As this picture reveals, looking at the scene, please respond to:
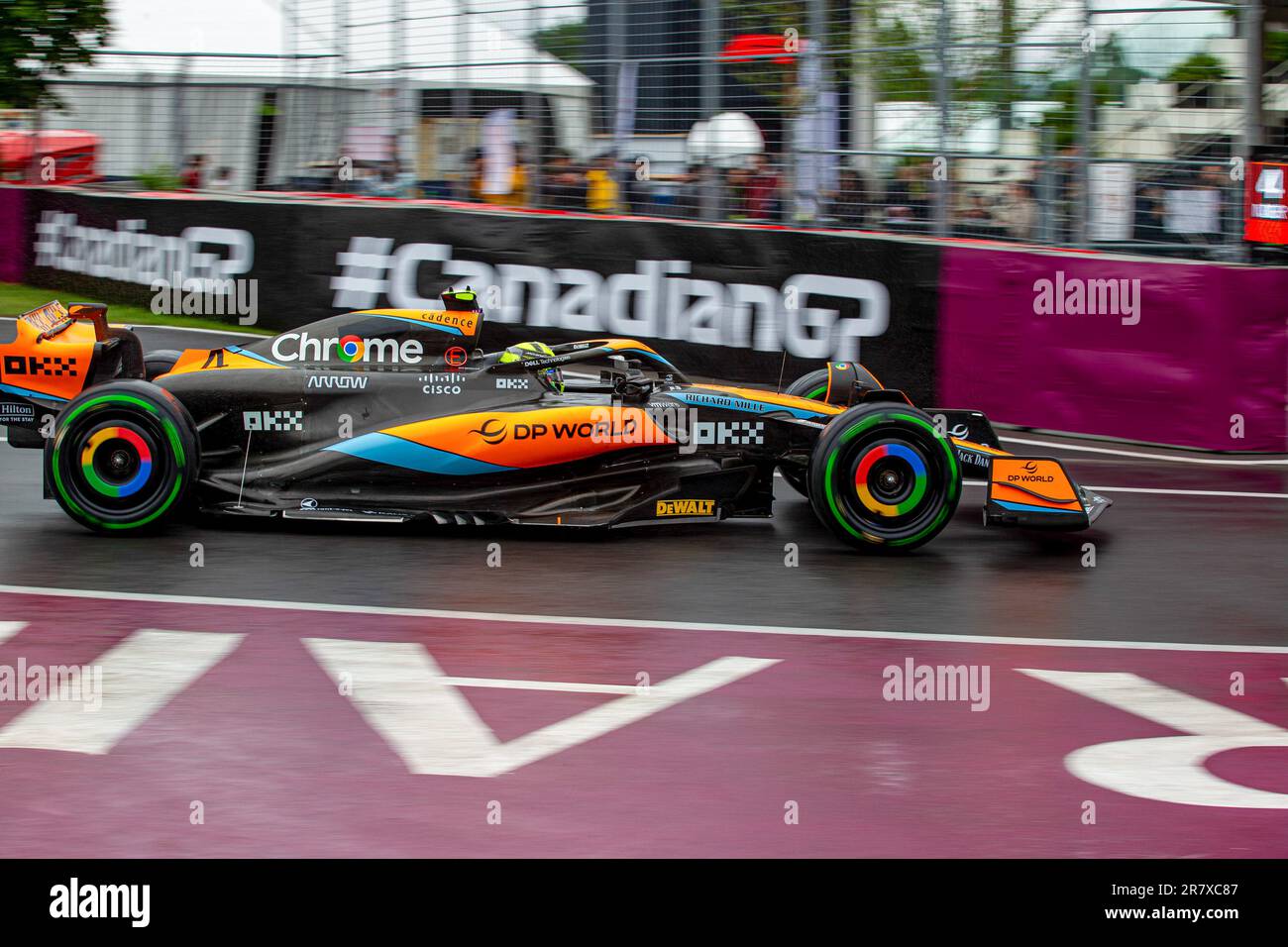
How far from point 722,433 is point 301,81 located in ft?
36.0

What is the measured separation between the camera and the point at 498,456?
793 centimetres

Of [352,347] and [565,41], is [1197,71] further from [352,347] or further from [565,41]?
[352,347]

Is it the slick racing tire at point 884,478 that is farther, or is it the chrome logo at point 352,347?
the chrome logo at point 352,347

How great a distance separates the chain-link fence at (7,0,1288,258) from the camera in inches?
453

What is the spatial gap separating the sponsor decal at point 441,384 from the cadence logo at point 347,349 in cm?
38

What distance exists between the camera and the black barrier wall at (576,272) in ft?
40.6

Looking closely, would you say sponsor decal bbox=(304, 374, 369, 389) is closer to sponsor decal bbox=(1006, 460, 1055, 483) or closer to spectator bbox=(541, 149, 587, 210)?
sponsor decal bbox=(1006, 460, 1055, 483)

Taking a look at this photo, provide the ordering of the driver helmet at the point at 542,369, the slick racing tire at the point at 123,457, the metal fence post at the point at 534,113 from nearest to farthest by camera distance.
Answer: the slick racing tire at the point at 123,457, the driver helmet at the point at 542,369, the metal fence post at the point at 534,113

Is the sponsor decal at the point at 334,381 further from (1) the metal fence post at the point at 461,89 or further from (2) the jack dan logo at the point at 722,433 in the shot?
(1) the metal fence post at the point at 461,89

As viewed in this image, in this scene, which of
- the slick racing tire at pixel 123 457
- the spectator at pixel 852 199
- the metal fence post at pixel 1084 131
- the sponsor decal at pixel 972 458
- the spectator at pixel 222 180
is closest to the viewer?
the slick racing tire at pixel 123 457

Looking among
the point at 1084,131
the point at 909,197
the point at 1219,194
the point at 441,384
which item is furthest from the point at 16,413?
the point at 1219,194

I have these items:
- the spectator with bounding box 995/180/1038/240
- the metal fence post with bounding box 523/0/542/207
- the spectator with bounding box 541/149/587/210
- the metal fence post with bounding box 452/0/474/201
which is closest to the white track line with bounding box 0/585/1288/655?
the spectator with bounding box 995/180/1038/240

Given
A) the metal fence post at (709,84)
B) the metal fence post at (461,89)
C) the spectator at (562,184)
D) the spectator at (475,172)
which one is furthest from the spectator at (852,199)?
the metal fence post at (461,89)
